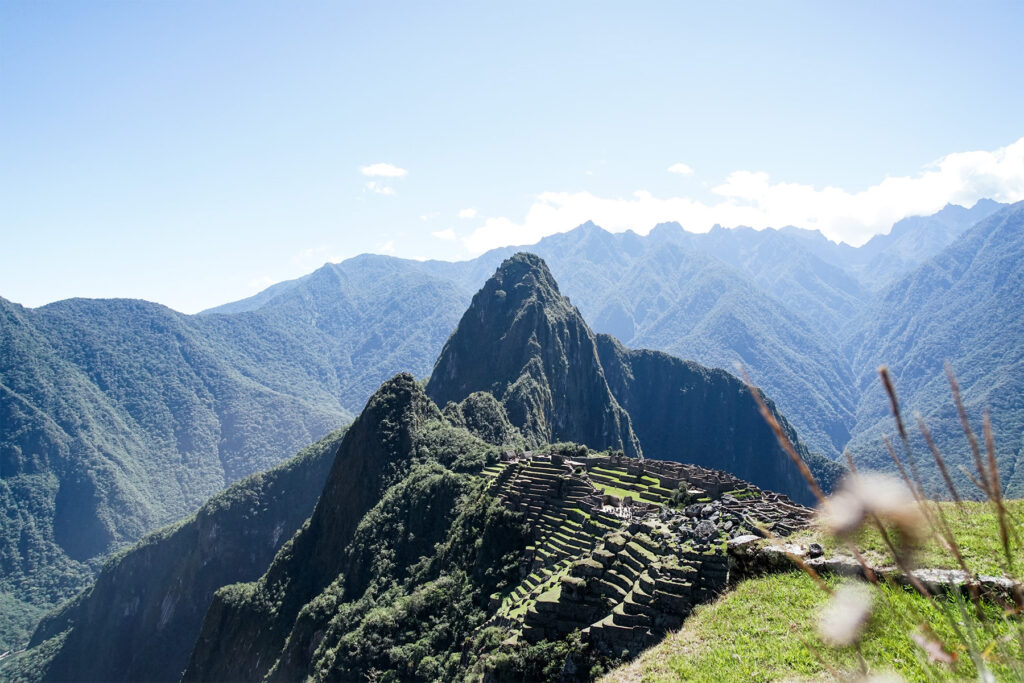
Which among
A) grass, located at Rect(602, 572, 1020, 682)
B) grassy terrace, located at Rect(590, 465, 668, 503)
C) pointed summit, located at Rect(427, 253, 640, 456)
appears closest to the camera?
grass, located at Rect(602, 572, 1020, 682)

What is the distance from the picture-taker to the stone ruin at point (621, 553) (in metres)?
16.9

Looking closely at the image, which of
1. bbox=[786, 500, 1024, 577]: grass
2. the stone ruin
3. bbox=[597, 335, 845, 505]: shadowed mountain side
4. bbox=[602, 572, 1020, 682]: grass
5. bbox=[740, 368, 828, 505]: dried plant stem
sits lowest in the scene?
bbox=[597, 335, 845, 505]: shadowed mountain side

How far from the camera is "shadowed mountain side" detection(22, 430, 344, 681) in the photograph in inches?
4119

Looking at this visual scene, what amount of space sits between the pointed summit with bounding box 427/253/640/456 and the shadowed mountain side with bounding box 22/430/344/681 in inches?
1342

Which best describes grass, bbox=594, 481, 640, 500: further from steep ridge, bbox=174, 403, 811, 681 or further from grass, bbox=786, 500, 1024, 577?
grass, bbox=786, 500, 1024, 577

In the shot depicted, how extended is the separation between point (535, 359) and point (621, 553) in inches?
3806

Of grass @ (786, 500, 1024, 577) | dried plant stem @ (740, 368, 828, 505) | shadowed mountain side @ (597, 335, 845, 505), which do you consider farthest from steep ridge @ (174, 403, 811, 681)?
shadowed mountain side @ (597, 335, 845, 505)

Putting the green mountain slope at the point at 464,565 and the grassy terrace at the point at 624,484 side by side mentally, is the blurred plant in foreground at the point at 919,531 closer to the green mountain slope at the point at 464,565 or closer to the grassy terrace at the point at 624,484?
the green mountain slope at the point at 464,565

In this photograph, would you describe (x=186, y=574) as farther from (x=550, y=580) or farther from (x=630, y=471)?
(x=550, y=580)

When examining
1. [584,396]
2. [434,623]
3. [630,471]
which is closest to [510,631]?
[434,623]

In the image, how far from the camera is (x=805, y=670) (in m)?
10.7

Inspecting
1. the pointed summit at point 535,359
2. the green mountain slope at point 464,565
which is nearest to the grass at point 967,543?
the green mountain slope at point 464,565

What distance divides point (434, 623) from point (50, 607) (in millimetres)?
159465

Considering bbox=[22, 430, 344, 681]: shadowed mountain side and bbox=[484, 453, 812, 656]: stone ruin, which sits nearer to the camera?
bbox=[484, 453, 812, 656]: stone ruin
